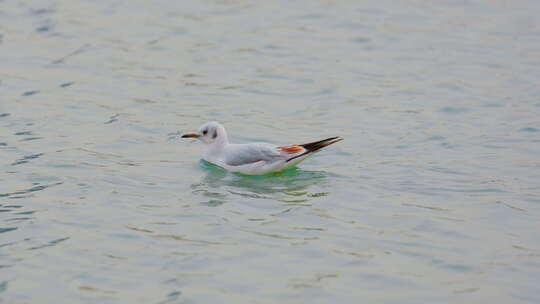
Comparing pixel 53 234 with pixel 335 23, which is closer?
pixel 53 234

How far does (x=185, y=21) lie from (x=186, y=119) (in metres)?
6.43

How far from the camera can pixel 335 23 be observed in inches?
823

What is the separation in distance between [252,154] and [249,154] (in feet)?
0.14

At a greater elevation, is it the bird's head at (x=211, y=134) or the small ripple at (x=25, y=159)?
the bird's head at (x=211, y=134)

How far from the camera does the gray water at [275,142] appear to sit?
898 cm

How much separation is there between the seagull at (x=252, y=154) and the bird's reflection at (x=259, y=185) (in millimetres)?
105

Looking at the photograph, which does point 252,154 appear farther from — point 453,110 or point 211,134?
point 453,110

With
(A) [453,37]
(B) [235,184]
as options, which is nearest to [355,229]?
(B) [235,184]

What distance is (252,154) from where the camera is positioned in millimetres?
12125

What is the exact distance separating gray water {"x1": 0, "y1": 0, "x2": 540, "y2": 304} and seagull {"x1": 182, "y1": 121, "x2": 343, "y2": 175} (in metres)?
0.16

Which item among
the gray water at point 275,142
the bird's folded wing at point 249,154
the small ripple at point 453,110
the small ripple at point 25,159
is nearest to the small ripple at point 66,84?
the gray water at point 275,142

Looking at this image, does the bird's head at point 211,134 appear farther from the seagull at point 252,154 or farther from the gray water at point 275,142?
the gray water at point 275,142

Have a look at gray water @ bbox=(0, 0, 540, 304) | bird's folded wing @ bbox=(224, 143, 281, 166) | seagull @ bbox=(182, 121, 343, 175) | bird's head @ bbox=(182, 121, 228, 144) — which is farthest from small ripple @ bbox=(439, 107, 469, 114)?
bird's head @ bbox=(182, 121, 228, 144)

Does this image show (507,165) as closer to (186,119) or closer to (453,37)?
(186,119)
